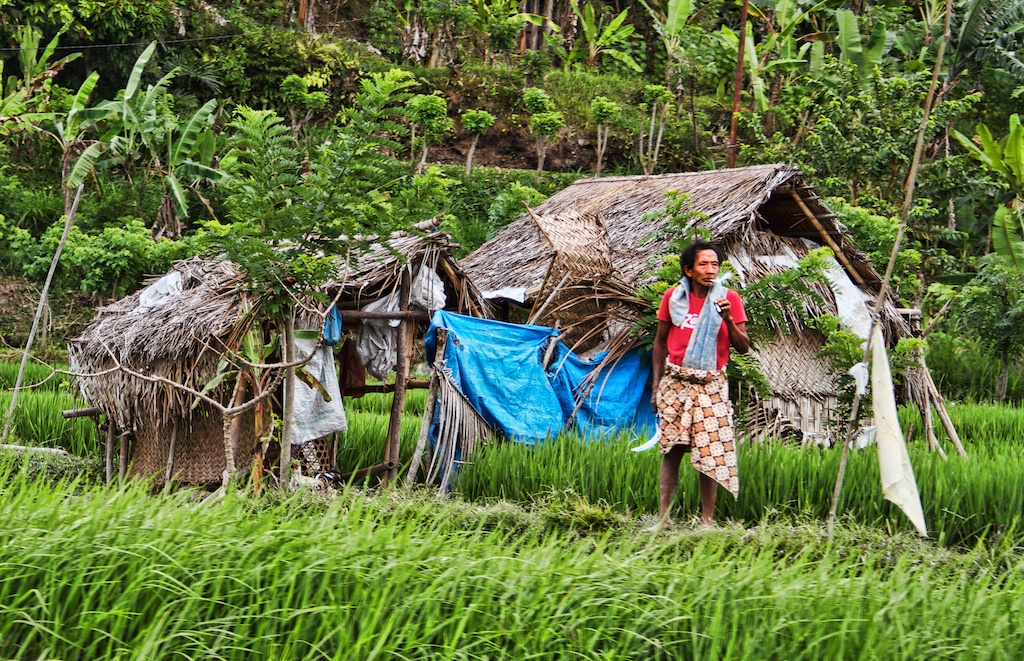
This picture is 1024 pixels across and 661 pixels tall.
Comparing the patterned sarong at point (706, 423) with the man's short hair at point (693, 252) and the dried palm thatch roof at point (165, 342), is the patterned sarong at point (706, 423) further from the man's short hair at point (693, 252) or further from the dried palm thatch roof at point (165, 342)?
the dried palm thatch roof at point (165, 342)

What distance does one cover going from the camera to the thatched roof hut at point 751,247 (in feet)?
26.8

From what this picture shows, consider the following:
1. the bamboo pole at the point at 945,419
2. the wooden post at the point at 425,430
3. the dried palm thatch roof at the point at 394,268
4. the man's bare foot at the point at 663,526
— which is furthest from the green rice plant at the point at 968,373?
the man's bare foot at the point at 663,526

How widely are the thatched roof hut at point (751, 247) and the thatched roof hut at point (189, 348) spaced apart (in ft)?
5.57

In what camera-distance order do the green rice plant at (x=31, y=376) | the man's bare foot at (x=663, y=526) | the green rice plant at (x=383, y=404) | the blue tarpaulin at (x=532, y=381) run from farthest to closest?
the green rice plant at (x=31, y=376) < the green rice plant at (x=383, y=404) < the blue tarpaulin at (x=532, y=381) < the man's bare foot at (x=663, y=526)

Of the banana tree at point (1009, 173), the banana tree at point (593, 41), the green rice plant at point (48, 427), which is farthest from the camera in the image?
the banana tree at point (593, 41)

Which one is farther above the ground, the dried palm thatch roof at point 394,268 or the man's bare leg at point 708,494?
the dried palm thatch roof at point 394,268

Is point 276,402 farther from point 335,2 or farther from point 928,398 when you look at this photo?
point 335,2

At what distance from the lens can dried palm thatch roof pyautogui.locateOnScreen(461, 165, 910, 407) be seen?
27.0 ft

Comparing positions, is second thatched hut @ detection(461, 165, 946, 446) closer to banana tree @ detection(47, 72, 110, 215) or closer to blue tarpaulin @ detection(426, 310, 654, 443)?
blue tarpaulin @ detection(426, 310, 654, 443)

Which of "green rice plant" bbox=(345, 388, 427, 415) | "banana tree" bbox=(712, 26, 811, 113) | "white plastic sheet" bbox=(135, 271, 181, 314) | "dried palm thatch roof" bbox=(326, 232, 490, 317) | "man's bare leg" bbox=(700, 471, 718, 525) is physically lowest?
"green rice plant" bbox=(345, 388, 427, 415)

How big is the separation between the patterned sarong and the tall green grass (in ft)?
4.39

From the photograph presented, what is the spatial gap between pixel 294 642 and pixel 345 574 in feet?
1.08

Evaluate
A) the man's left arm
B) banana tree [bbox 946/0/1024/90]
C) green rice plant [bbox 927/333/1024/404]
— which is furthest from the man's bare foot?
banana tree [bbox 946/0/1024/90]

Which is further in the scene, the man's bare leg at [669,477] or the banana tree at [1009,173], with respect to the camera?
the banana tree at [1009,173]
